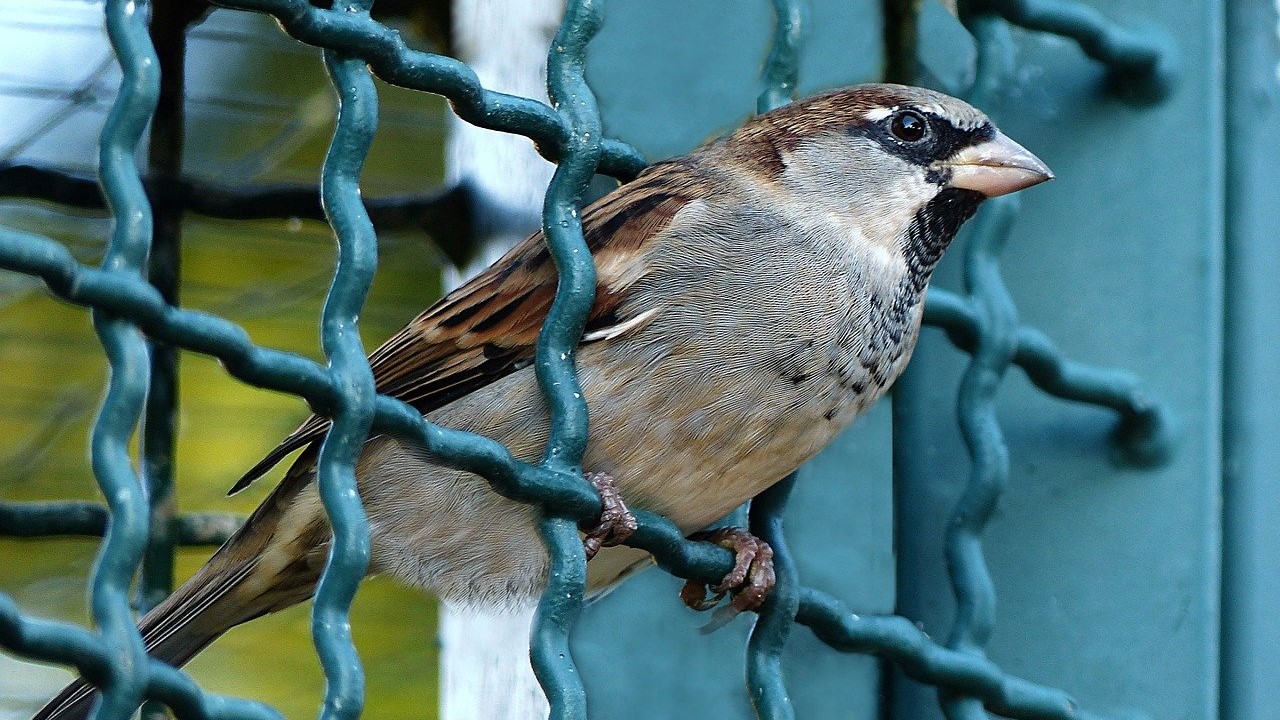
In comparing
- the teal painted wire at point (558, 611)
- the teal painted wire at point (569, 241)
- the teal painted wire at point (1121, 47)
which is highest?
the teal painted wire at point (569, 241)

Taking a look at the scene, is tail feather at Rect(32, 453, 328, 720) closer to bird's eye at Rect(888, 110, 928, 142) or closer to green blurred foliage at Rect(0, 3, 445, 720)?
green blurred foliage at Rect(0, 3, 445, 720)

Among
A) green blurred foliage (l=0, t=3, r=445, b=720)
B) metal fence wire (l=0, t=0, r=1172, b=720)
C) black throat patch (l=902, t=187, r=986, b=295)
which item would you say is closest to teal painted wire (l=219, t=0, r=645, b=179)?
metal fence wire (l=0, t=0, r=1172, b=720)

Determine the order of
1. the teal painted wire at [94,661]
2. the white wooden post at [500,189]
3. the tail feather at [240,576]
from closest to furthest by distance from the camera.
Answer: the teal painted wire at [94,661], the tail feather at [240,576], the white wooden post at [500,189]

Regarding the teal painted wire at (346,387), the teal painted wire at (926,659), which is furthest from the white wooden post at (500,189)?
the teal painted wire at (346,387)

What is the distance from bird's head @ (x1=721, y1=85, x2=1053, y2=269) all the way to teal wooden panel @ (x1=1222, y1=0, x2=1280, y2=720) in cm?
58

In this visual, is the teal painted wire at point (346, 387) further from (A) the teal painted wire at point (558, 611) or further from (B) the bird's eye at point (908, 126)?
(B) the bird's eye at point (908, 126)

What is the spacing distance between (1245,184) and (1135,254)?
217 mm

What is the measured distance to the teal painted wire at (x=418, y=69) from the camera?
166cm

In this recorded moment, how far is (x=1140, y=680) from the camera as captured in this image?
8.73ft

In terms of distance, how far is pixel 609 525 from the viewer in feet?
6.30

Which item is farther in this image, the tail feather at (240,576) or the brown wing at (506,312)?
the tail feather at (240,576)

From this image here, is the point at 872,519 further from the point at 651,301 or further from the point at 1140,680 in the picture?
the point at 651,301

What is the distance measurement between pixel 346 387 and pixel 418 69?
352mm

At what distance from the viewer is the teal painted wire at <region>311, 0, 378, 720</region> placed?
159cm
